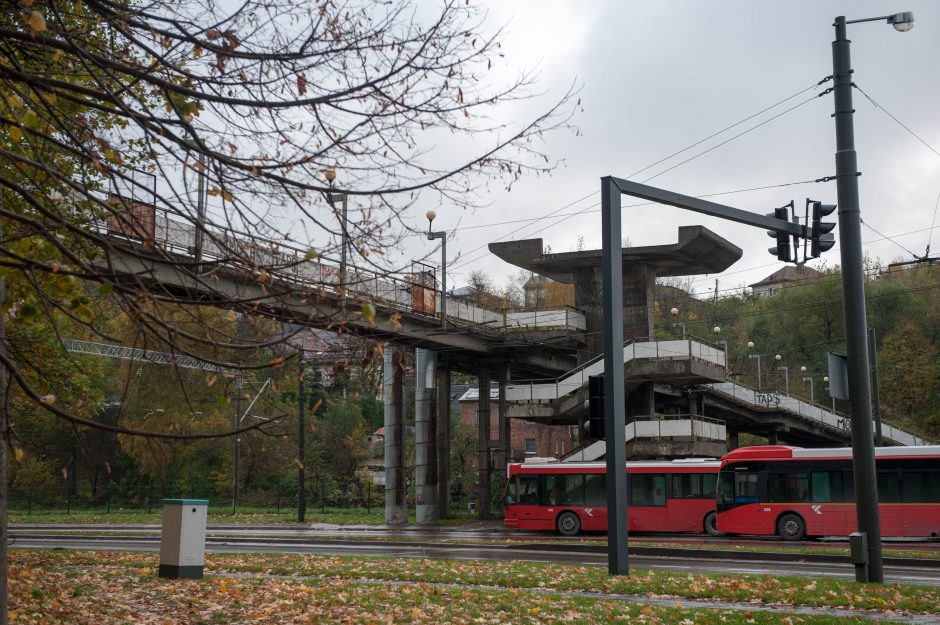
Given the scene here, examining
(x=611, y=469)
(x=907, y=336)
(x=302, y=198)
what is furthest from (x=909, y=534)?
(x=907, y=336)

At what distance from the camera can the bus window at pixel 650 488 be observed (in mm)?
33562

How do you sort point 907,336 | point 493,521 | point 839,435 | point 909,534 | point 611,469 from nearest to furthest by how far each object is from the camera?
point 611,469
point 909,534
point 493,521
point 839,435
point 907,336

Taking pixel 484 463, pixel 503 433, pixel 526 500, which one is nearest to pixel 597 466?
pixel 526 500

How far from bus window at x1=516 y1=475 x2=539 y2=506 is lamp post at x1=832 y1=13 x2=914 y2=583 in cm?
2166

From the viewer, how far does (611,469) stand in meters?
14.9

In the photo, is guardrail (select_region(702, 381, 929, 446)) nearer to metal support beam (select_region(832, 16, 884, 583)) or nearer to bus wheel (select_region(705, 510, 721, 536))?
bus wheel (select_region(705, 510, 721, 536))

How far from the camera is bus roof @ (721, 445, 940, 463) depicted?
28.4m

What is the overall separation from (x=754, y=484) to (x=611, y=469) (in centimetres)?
1787

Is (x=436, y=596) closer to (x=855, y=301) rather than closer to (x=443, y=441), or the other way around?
(x=855, y=301)

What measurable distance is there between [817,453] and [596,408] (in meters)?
17.3

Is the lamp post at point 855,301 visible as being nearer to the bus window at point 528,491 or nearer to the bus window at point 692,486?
the bus window at point 692,486

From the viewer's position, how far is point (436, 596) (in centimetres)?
1231

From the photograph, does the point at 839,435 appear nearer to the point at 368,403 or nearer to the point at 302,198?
the point at 368,403

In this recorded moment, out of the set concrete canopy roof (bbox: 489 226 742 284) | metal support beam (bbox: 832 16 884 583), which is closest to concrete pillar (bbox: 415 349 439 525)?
concrete canopy roof (bbox: 489 226 742 284)
